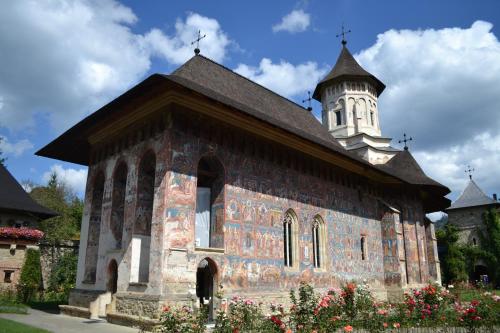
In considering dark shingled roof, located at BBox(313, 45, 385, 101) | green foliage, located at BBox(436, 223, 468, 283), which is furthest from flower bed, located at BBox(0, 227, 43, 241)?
green foliage, located at BBox(436, 223, 468, 283)

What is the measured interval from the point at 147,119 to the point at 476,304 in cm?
969

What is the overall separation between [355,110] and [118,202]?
18.0 metres

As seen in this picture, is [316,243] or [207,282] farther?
[316,243]

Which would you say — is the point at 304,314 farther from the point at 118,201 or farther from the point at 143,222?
the point at 118,201

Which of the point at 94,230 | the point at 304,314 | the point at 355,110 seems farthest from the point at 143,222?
Answer: the point at 355,110

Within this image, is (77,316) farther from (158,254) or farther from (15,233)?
(15,233)

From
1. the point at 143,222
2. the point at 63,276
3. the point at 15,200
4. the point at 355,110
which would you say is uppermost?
the point at 355,110

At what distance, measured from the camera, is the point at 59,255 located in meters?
20.2

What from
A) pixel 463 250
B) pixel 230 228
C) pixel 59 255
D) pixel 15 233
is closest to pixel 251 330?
pixel 230 228

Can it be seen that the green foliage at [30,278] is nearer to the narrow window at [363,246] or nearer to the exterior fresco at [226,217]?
the exterior fresco at [226,217]

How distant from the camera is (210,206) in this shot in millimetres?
12867

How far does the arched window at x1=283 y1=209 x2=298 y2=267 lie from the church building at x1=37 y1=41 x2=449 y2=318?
0.17 ft

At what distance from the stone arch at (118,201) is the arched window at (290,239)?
554 cm

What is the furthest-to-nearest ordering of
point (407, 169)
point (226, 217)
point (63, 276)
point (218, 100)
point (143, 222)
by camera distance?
1. point (407, 169)
2. point (63, 276)
3. point (143, 222)
4. point (226, 217)
5. point (218, 100)
